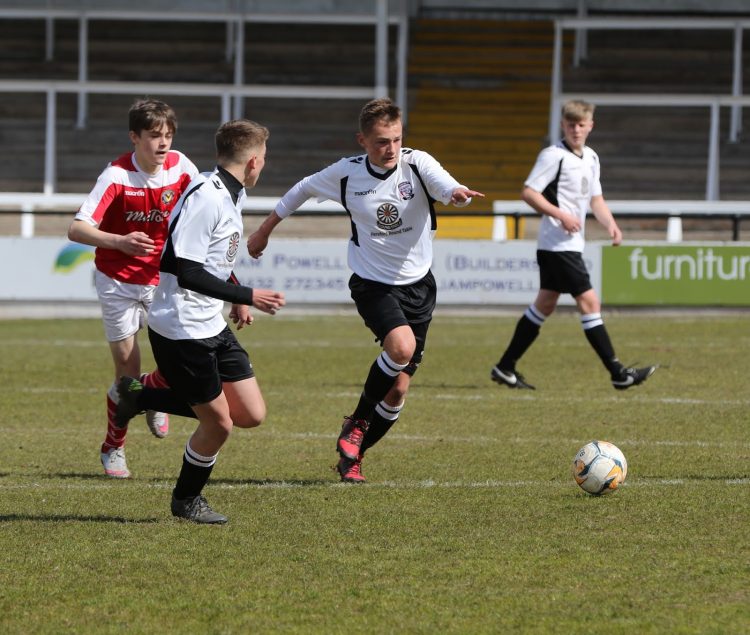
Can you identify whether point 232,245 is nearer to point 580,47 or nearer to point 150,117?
point 150,117

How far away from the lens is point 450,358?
13.7 m

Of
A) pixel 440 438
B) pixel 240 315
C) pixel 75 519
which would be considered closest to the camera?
pixel 75 519

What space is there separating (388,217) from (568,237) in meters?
3.94

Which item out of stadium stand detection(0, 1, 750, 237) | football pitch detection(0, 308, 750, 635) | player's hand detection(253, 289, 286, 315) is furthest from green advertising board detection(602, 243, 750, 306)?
player's hand detection(253, 289, 286, 315)

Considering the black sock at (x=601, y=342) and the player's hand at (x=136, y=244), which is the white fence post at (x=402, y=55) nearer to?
the black sock at (x=601, y=342)

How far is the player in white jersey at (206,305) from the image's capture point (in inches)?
235

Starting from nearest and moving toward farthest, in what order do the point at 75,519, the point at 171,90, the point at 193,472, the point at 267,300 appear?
1. the point at 267,300
2. the point at 193,472
3. the point at 75,519
4. the point at 171,90

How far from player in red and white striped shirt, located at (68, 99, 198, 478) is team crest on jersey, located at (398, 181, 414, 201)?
1175 millimetres

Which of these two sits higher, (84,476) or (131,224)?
(131,224)

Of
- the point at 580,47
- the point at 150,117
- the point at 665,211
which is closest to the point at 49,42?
the point at 580,47

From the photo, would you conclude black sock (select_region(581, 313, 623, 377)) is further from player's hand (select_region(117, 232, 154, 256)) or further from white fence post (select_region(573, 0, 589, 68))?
white fence post (select_region(573, 0, 589, 68))

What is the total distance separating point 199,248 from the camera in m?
5.97

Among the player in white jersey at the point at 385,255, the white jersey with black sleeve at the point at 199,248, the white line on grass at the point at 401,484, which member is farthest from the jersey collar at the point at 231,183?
the white line on grass at the point at 401,484

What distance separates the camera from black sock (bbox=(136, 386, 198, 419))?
21.2 ft
